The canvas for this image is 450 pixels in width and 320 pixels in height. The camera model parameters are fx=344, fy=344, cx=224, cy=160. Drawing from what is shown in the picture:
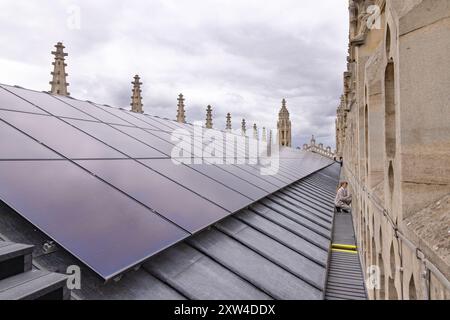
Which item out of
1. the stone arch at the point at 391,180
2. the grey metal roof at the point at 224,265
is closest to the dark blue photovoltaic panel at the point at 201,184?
the grey metal roof at the point at 224,265

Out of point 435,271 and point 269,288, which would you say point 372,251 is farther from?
point 435,271

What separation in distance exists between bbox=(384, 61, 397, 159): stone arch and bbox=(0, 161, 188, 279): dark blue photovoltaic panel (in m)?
4.80

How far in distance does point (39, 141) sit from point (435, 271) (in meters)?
7.23

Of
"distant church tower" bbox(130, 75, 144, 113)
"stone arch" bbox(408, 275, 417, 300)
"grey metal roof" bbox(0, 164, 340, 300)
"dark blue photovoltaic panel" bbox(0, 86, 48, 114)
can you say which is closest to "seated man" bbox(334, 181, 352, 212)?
"grey metal roof" bbox(0, 164, 340, 300)

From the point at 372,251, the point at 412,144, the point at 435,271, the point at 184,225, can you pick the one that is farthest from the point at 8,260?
the point at 372,251

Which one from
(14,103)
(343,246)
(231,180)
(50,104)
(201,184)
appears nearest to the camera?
(201,184)

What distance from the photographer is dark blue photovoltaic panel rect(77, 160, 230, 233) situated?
6.20 m

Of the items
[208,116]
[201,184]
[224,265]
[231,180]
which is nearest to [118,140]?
[201,184]

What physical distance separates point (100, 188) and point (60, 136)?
2964mm

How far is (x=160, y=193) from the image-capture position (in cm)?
691

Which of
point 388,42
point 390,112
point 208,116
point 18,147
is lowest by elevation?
point 18,147

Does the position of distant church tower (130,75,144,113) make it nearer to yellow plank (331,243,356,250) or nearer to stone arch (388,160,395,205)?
yellow plank (331,243,356,250)

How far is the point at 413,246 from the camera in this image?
4.87 metres

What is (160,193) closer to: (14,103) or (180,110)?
(14,103)
